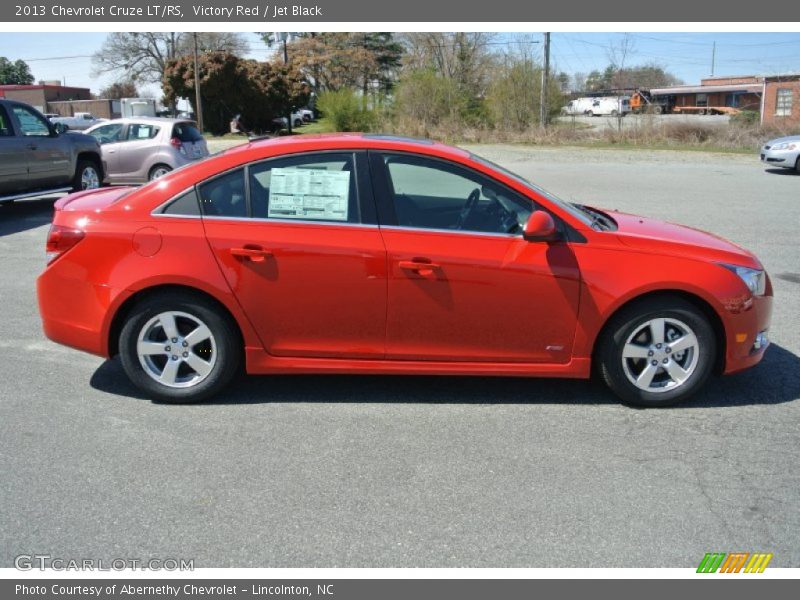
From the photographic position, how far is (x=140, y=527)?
11.2 feet

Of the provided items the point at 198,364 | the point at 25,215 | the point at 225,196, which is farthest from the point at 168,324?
the point at 25,215

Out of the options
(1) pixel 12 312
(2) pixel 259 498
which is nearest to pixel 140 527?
(2) pixel 259 498

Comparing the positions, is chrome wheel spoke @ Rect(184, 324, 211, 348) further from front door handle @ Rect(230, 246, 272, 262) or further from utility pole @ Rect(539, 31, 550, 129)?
utility pole @ Rect(539, 31, 550, 129)

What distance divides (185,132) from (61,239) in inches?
456

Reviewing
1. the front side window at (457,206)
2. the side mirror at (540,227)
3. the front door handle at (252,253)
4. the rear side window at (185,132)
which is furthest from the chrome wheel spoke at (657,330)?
the rear side window at (185,132)

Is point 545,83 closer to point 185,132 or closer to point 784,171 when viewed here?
point 784,171

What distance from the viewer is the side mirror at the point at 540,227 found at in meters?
4.46

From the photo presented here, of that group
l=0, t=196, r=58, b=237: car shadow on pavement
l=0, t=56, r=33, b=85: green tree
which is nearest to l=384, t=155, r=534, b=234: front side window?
l=0, t=196, r=58, b=237: car shadow on pavement

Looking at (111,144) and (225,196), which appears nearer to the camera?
(225,196)

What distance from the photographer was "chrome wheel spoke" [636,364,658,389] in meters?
4.69

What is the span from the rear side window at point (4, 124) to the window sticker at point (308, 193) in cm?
896

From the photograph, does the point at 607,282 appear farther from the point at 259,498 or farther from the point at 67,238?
the point at 67,238

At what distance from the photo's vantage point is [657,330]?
4.66 metres

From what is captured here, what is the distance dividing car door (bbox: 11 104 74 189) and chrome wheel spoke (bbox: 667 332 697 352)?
35.8 ft
